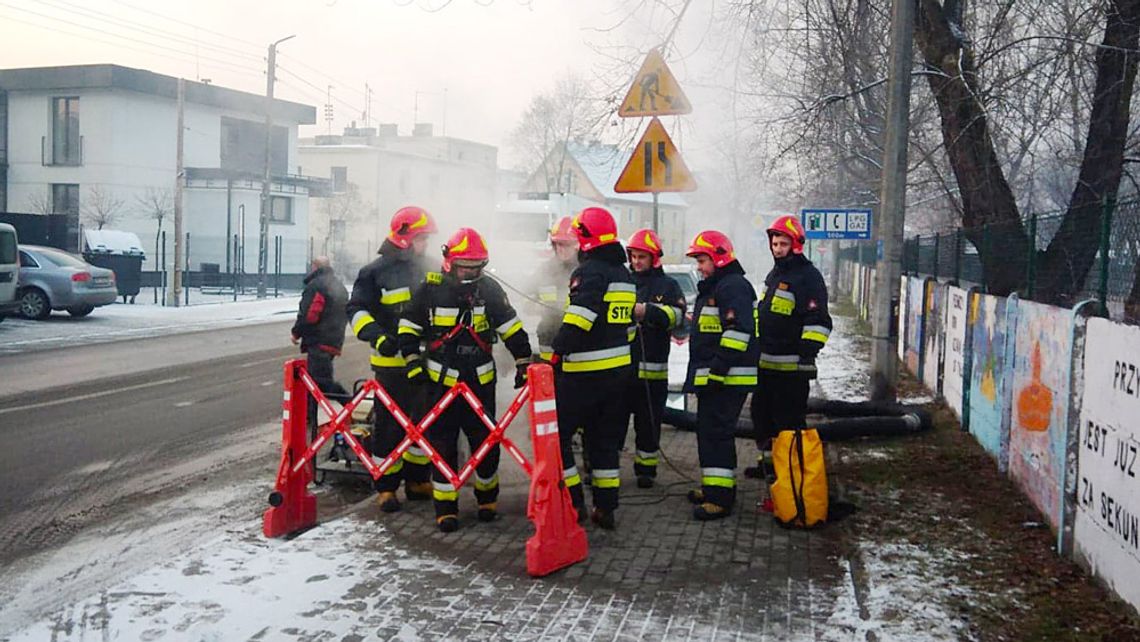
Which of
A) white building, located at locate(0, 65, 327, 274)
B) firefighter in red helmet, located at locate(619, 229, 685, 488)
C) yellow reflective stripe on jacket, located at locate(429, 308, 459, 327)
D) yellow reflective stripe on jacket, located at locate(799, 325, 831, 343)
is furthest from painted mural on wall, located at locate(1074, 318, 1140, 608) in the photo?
white building, located at locate(0, 65, 327, 274)

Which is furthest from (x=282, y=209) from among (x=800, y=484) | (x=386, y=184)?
(x=800, y=484)

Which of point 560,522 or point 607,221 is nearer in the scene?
point 560,522

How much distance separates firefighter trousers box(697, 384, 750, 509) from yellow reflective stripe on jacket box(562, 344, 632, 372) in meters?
0.78

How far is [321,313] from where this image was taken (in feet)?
29.1

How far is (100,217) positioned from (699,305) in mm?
33882

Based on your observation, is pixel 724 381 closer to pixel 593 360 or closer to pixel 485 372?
pixel 593 360

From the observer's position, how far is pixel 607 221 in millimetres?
6562

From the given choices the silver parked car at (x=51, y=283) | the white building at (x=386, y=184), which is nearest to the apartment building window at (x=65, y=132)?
the white building at (x=386, y=184)

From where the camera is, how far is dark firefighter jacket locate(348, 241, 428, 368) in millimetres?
7023

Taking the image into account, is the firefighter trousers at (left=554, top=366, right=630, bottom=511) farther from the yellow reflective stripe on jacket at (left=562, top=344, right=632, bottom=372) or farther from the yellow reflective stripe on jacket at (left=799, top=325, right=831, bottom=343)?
the yellow reflective stripe on jacket at (left=799, top=325, right=831, bottom=343)

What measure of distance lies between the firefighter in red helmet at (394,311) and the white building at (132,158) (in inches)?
1295

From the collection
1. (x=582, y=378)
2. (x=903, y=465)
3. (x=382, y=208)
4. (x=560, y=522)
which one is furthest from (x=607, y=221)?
(x=382, y=208)

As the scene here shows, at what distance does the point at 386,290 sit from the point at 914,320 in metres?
10.4

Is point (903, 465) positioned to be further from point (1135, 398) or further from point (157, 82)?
point (157, 82)
